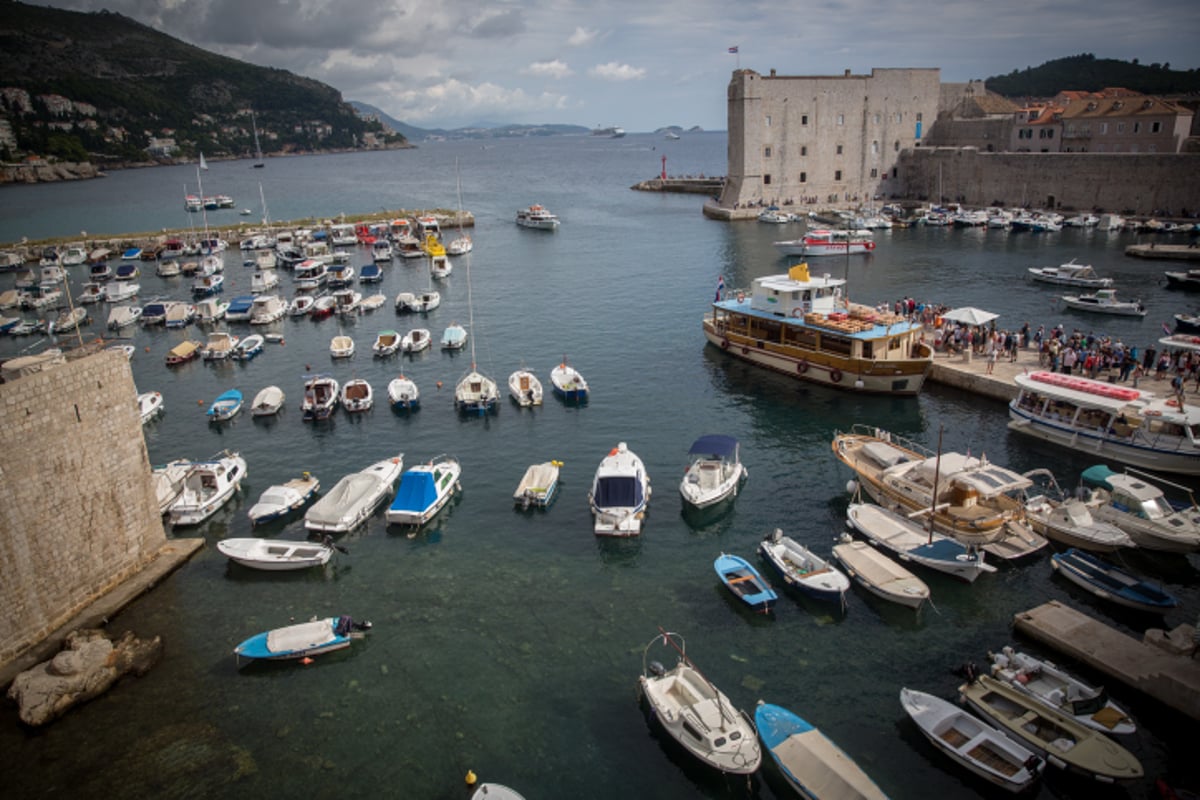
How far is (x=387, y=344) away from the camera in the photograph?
46.1m

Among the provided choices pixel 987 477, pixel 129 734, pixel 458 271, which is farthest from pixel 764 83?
pixel 129 734

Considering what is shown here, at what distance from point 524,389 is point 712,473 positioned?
44.3ft

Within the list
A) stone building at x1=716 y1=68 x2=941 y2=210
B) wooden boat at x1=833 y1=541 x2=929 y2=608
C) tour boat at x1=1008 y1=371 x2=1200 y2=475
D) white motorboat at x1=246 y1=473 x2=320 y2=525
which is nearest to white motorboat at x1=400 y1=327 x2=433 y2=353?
white motorboat at x1=246 y1=473 x2=320 y2=525

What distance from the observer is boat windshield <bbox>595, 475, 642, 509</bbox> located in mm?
25406

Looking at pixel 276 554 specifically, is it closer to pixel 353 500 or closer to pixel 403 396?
pixel 353 500

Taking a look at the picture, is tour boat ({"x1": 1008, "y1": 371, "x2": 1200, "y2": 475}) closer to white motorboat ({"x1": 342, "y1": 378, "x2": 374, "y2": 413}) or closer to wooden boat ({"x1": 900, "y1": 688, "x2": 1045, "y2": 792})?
wooden boat ({"x1": 900, "y1": 688, "x2": 1045, "y2": 792})

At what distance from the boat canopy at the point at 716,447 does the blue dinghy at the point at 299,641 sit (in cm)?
1460

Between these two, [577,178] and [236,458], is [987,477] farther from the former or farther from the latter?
[577,178]

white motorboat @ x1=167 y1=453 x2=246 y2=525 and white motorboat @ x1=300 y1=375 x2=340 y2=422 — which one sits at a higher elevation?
white motorboat @ x1=300 y1=375 x2=340 y2=422

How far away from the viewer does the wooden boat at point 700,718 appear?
1516cm

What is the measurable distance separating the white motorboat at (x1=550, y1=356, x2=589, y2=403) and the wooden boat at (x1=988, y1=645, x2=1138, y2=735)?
23.2 m

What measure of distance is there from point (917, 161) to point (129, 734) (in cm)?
10651

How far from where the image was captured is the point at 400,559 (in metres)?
24.1

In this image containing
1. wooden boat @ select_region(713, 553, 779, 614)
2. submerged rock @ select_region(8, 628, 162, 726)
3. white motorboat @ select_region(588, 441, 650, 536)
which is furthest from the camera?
white motorboat @ select_region(588, 441, 650, 536)
